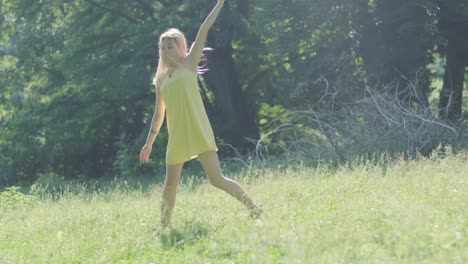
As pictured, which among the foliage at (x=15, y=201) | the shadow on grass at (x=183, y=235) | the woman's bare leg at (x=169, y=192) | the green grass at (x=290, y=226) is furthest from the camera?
the foliage at (x=15, y=201)

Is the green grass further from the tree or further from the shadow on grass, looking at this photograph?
the tree

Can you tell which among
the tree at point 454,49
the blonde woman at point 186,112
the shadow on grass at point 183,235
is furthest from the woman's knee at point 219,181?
the tree at point 454,49

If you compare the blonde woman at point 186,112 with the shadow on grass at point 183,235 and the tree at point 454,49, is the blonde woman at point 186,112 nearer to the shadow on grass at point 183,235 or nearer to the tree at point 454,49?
the shadow on grass at point 183,235

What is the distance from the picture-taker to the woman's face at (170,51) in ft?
25.3

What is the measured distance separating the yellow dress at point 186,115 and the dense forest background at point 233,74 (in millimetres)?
7437

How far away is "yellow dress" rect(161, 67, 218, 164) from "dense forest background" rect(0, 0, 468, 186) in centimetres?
744

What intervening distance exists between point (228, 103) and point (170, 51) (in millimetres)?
15959

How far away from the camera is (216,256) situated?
646 cm

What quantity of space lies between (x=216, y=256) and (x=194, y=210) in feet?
8.43

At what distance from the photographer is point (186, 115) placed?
7.71 meters

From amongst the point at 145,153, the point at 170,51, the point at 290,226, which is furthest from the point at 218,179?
the point at 170,51

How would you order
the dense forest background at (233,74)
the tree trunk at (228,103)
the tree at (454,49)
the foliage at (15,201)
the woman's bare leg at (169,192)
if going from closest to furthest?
the woman's bare leg at (169,192) → the foliage at (15,201) → the dense forest background at (233,74) → the tree at (454,49) → the tree trunk at (228,103)

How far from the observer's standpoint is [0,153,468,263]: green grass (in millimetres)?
5859

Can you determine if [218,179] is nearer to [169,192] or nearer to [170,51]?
[169,192]
